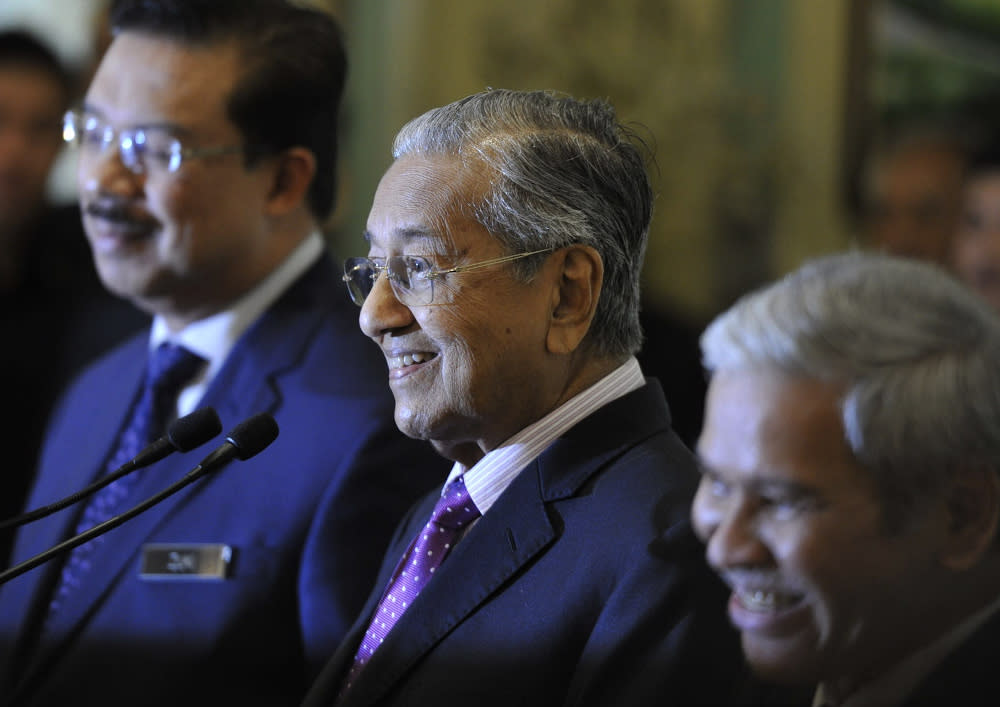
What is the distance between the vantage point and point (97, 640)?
7.88 ft

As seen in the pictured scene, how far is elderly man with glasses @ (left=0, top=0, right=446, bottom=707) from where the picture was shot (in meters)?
2.34

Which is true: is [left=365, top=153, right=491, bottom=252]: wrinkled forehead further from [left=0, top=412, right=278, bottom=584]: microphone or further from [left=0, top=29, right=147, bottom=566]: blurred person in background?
[left=0, top=29, right=147, bottom=566]: blurred person in background

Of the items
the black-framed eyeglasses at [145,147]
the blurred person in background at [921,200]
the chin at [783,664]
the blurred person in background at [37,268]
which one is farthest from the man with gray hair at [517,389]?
the blurred person in background at [921,200]

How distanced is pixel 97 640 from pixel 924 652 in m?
1.59

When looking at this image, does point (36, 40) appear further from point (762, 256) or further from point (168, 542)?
point (762, 256)

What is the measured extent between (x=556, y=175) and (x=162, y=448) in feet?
2.17

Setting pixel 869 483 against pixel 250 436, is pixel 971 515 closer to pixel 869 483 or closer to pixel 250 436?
pixel 869 483

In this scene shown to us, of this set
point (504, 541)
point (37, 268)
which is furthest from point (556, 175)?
point (37, 268)

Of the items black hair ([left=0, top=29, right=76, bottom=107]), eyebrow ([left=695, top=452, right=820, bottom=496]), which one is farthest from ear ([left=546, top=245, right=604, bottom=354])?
black hair ([left=0, top=29, right=76, bottom=107])

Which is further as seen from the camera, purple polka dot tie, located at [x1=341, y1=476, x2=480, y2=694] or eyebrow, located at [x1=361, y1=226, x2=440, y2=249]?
purple polka dot tie, located at [x1=341, y1=476, x2=480, y2=694]

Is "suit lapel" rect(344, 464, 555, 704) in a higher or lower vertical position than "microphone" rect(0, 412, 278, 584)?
lower

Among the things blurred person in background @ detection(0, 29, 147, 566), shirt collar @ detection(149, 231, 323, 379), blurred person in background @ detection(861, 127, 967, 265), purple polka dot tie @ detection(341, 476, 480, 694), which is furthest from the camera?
blurred person in background @ detection(861, 127, 967, 265)

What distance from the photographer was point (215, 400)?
8.55 feet

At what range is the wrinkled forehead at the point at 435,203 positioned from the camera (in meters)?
1.82
